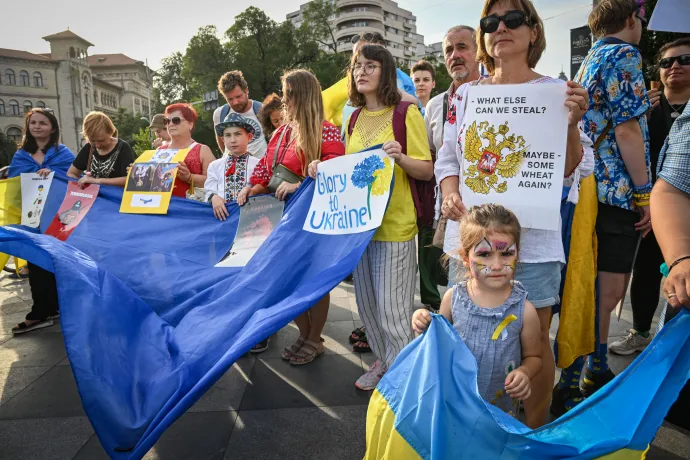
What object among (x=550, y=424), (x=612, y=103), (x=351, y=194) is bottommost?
(x=550, y=424)

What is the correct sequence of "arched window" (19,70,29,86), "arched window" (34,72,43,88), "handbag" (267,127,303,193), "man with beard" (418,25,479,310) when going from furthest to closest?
1. "arched window" (34,72,43,88)
2. "arched window" (19,70,29,86)
3. "man with beard" (418,25,479,310)
4. "handbag" (267,127,303,193)

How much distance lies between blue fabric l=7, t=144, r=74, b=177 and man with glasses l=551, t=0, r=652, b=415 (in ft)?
14.8

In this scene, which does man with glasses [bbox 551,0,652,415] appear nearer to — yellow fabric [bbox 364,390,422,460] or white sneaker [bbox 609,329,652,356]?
white sneaker [bbox 609,329,652,356]

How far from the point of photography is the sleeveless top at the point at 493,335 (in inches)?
70.9

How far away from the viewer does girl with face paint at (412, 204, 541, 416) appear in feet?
5.84

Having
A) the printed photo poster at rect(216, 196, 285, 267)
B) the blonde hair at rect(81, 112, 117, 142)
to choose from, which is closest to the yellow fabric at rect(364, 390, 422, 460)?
the printed photo poster at rect(216, 196, 285, 267)

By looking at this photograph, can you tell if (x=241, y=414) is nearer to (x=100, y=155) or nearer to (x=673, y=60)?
(x=100, y=155)

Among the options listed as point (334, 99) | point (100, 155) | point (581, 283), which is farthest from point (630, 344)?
point (100, 155)

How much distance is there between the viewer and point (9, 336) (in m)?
4.22

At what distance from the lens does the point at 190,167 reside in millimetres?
3994

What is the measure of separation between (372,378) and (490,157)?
5.75ft

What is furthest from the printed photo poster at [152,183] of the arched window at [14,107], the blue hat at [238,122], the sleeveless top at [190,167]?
the arched window at [14,107]

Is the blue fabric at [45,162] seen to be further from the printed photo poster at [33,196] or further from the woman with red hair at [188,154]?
the woman with red hair at [188,154]

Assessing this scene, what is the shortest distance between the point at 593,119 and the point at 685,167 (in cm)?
116
